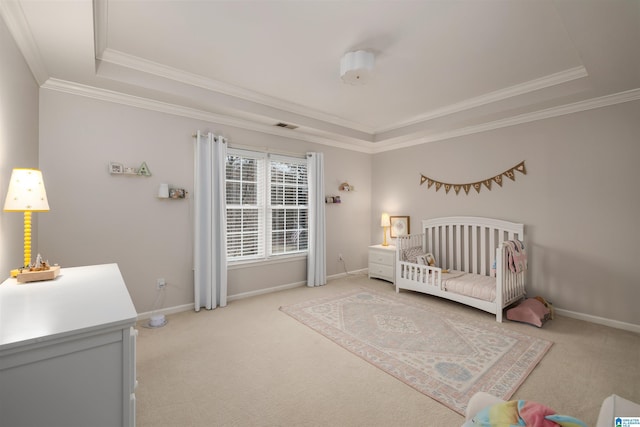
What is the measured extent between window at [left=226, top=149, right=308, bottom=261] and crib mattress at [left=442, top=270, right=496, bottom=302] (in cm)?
216

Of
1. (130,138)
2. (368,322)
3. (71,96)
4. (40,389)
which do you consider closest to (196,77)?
(130,138)

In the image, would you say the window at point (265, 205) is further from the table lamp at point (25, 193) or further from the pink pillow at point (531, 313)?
the pink pillow at point (531, 313)

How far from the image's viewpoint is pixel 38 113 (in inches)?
105

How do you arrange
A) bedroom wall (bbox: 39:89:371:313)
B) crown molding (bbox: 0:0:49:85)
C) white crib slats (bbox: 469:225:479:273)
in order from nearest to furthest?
crown molding (bbox: 0:0:49:85)
bedroom wall (bbox: 39:89:371:313)
white crib slats (bbox: 469:225:479:273)

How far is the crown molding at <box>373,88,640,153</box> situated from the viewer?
3.03m

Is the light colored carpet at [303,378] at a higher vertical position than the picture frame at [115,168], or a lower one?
lower

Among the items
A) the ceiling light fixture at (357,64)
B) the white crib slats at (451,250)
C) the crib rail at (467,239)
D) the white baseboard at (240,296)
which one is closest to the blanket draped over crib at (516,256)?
the crib rail at (467,239)

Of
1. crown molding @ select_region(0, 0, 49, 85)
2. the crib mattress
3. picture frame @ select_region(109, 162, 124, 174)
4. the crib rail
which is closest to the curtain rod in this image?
picture frame @ select_region(109, 162, 124, 174)

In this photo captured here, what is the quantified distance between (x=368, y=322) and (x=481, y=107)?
2972mm

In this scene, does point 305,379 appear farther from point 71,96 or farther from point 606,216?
point 606,216

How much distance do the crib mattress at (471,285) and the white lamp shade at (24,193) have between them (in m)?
3.89

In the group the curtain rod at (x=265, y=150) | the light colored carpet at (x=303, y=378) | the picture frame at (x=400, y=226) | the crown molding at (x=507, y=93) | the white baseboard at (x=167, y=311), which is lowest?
the light colored carpet at (x=303, y=378)

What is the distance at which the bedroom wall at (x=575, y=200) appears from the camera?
3.04m

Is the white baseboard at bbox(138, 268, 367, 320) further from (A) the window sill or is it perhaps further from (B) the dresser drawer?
(B) the dresser drawer
